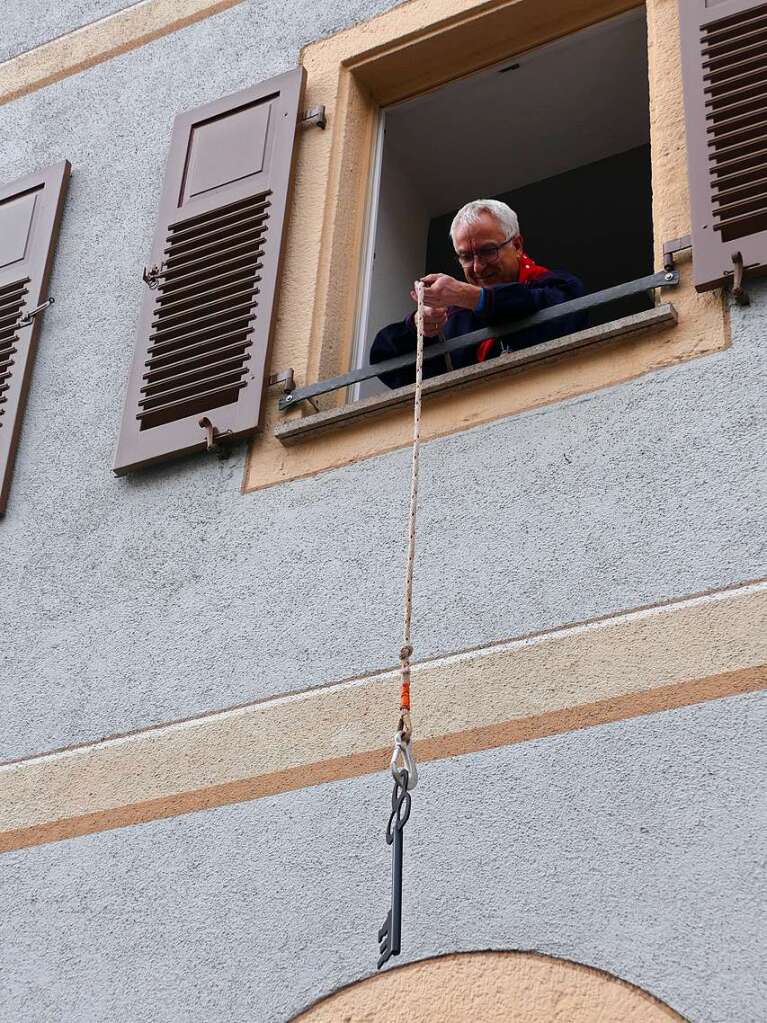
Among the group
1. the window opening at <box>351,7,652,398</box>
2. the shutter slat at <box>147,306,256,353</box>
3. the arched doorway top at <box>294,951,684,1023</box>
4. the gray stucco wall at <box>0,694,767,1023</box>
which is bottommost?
the arched doorway top at <box>294,951,684,1023</box>

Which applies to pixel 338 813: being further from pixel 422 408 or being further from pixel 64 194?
pixel 64 194

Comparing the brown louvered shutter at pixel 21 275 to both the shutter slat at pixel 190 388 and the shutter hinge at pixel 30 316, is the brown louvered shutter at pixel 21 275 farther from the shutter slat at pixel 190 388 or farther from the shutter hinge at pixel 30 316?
the shutter slat at pixel 190 388

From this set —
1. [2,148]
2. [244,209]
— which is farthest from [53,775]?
[2,148]

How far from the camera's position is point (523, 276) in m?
5.67

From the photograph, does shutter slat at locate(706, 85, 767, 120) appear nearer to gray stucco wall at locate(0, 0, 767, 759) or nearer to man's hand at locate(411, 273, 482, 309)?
gray stucco wall at locate(0, 0, 767, 759)

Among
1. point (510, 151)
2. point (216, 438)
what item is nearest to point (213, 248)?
point (216, 438)

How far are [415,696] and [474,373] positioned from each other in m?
1.01

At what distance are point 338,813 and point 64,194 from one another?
3.05m

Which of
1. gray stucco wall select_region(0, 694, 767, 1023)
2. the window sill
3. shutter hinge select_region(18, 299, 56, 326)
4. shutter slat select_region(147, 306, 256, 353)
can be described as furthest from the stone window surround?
gray stucco wall select_region(0, 694, 767, 1023)

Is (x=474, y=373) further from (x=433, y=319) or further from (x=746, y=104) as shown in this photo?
(x=746, y=104)

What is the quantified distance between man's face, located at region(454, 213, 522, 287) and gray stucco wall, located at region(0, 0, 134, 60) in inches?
88.0

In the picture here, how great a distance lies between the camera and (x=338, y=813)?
4.54 meters

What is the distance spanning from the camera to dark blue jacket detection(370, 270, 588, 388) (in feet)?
17.0

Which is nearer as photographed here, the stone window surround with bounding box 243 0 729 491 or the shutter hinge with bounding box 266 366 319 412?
the stone window surround with bounding box 243 0 729 491
